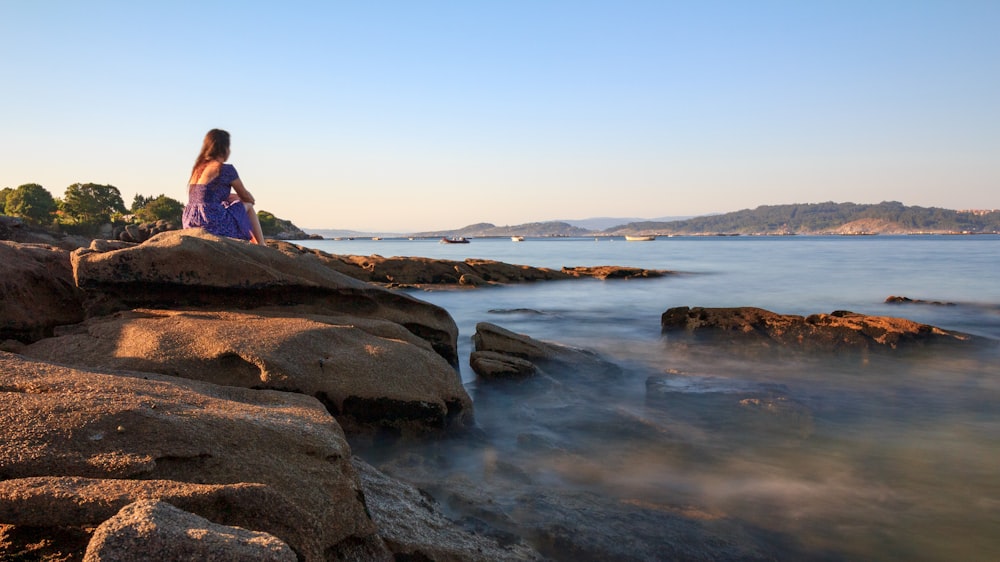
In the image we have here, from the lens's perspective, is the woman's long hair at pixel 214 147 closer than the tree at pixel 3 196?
Yes

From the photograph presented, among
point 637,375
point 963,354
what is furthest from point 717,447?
point 963,354

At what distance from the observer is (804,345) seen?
450 inches

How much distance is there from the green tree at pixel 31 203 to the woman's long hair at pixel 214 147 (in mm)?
75569

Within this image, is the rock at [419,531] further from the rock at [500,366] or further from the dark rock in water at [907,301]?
the dark rock in water at [907,301]

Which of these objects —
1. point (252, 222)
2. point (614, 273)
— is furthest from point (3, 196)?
point (252, 222)

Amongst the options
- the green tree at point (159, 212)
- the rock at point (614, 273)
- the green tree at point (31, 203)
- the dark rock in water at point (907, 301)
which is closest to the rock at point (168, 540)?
the dark rock in water at point (907, 301)

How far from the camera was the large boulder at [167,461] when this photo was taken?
2.16 metres

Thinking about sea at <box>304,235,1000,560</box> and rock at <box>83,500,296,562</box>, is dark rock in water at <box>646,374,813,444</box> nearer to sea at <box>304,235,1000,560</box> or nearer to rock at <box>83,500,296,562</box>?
sea at <box>304,235,1000,560</box>

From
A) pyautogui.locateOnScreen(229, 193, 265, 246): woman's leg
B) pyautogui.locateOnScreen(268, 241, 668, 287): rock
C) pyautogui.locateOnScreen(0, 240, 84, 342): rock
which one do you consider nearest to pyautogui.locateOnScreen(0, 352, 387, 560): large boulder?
pyautogui.locateOnScreen(0, 240, 84, 342): rock

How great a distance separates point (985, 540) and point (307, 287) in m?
6.56

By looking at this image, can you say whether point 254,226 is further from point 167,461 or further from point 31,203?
point 31,203

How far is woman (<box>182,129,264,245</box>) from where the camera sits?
763 cm

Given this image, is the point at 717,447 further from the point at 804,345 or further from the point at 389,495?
the point at 804,345

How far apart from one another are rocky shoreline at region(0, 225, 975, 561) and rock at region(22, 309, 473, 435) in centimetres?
2
